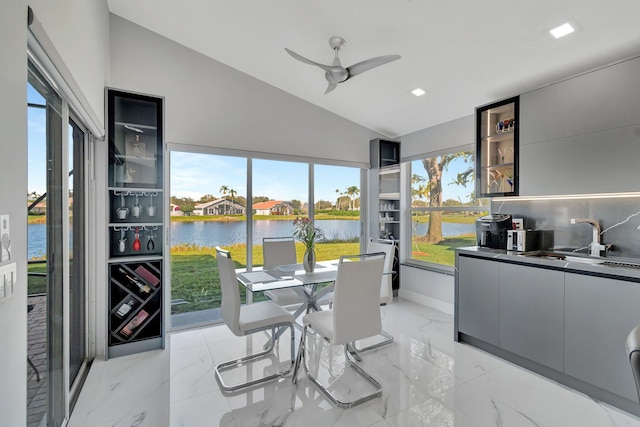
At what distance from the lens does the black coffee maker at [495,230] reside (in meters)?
3.25

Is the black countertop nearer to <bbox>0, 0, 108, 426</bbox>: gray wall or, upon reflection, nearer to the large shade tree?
the large shade tree

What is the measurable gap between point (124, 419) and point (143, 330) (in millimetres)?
1174

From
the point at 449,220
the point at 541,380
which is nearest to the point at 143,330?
the point at 541,380

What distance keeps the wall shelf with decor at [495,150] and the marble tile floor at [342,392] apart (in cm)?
171

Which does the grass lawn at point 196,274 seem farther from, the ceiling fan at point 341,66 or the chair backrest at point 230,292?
the ceiling fan at point 341,66

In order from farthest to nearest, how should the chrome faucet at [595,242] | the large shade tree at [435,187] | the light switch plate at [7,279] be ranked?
the large shade tree at [435,187], the chrome faucet at [595,242], the light switch plate at [7,279]

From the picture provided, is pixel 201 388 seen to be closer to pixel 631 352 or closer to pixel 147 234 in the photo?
pixel 147 234

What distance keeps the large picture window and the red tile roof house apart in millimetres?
1947

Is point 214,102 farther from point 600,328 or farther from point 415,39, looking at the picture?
point 600,328

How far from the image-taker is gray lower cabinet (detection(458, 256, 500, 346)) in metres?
3.02

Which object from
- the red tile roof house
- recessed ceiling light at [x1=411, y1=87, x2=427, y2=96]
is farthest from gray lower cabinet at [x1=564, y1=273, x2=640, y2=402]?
the red tile roof house

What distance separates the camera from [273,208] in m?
4.33

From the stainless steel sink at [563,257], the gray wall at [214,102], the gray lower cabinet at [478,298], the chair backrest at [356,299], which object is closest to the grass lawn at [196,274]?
the gray wall at [214,102]

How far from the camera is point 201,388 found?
8.09ft
